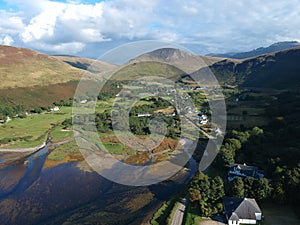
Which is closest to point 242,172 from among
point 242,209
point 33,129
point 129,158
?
point 242,209

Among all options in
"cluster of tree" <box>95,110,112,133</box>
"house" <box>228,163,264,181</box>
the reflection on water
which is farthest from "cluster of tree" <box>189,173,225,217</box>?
"cluster of tree" <box>95,110,112,133</box>

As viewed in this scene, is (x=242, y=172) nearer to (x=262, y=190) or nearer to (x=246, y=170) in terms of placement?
(x=246, y=170)

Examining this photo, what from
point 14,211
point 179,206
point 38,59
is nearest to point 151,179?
point 179,206

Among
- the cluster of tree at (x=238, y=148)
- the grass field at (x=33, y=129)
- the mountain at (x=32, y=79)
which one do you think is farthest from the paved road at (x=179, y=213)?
the mountain at (x=32, y=79)

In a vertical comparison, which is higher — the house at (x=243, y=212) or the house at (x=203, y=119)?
the house at (x=203, y=119)

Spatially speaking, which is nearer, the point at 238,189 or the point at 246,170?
the point at 238,189

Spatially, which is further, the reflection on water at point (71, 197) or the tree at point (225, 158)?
the tree at point (225, 158)

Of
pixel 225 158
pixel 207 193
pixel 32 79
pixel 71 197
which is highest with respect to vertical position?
pixel 32 79

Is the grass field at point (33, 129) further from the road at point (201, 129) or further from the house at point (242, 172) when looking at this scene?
the house at point (242, 172)
